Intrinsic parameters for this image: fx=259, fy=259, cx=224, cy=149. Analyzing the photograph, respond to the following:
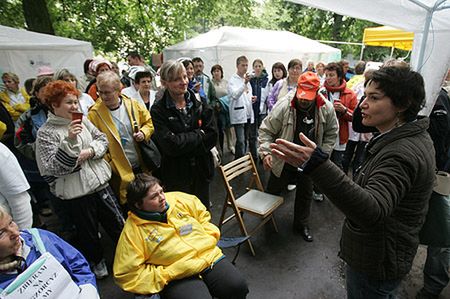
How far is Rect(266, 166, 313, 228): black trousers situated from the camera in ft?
9.91

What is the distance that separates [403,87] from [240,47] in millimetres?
7523

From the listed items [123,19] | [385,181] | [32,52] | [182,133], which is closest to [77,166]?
[182,133]

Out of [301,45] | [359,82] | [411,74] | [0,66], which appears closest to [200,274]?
[411,74]

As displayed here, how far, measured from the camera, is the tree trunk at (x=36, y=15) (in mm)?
6865

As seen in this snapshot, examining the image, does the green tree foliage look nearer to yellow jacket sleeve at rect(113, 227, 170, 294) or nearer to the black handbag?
the black handbag

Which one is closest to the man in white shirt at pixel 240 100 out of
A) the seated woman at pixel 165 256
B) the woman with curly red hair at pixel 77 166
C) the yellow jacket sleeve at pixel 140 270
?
the woman with curly red hair at pixel 77 166

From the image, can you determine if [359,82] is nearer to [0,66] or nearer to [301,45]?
[301,45]

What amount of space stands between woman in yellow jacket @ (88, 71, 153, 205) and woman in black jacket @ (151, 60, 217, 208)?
0.22 metres

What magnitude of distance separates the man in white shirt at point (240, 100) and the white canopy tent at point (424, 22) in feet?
7.08

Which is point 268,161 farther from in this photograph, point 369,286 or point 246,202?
point 369,286

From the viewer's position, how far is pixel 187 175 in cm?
276

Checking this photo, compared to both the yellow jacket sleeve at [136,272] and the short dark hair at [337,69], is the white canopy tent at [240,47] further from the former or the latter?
the yellow jacket sleeve at [136,272]

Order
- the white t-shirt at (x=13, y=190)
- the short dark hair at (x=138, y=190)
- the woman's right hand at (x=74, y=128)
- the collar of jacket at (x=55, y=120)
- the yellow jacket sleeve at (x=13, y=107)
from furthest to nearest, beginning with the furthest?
the yellow jacket sleeve at (x=13, y=107) → the collar of jacket at (x=55, y=120) → the woman's right hand at (x=74, y=128) → the short dark hair at (x=138, y=190) → the white t-shirt at (x=13, y=190)

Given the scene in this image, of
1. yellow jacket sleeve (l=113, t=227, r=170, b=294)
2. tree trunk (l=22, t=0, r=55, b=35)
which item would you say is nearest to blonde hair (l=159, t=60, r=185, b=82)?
yellow jacket sleeve (l=113, t=227, r=170, b=294)
